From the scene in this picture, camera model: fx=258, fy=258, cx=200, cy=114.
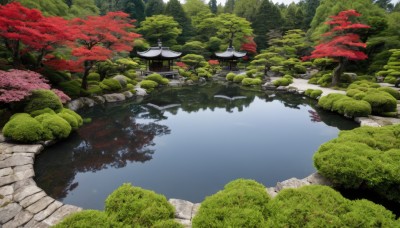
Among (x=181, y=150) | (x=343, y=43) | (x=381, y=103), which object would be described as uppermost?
(x=343, y=43)

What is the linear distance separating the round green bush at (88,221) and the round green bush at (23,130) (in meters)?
5.49

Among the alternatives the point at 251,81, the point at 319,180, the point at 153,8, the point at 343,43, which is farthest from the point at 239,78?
the point at 153,8

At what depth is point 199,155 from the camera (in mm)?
9102

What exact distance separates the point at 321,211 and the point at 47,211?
507 centimetres

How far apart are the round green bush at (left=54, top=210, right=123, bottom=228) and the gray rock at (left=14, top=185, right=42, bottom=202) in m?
2.42

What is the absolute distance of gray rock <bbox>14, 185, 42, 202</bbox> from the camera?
5.48 m

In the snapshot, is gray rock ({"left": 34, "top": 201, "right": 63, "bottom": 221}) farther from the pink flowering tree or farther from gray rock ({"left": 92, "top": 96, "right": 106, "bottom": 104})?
gray rock ({"left": 92, "top": 96, "right": 106, "bottom": 104})

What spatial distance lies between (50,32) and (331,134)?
1350cm

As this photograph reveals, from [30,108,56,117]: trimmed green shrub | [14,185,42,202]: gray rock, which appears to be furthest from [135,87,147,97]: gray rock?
[14,185,42,202]: gray rock

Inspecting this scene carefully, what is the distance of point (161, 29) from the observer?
33875 mm

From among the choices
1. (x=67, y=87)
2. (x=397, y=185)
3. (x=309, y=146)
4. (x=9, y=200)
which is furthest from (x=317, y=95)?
(x=9, y=200)

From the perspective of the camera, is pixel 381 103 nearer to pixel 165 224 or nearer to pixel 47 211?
pixel 165 224

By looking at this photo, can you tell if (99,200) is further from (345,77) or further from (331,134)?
(345,77)

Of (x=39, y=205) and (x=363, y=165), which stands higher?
(x=363, y=165)
